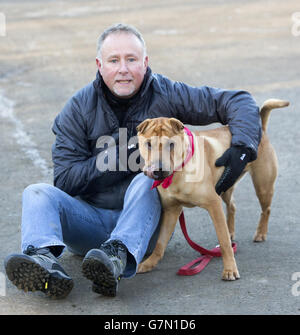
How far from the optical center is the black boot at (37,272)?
3371 mm

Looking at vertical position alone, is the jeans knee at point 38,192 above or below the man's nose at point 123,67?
below

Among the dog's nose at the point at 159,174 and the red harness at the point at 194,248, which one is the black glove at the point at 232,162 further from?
the dog's nose at the point at 159,174

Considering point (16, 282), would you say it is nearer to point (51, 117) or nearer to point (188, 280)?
point (188, 280)

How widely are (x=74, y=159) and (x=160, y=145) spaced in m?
0.65

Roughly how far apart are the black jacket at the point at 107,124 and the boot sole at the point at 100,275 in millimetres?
704

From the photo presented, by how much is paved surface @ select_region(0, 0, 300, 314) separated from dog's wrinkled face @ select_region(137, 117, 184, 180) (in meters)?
0.72

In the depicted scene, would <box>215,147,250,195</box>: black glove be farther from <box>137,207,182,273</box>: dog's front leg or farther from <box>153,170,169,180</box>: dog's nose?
<box>153,170,169,180</box>: dog's nose

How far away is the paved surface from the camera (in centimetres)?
376

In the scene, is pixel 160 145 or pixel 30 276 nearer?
pixel 30 276

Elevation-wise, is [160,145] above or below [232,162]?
above

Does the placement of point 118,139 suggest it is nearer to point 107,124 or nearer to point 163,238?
point 107,124

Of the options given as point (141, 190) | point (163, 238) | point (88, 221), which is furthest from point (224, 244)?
point (88, 221)

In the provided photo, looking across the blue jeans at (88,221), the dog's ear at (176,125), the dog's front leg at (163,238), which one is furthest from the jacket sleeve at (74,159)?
the dog's ear at (176,125)

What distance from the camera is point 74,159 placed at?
13.6 ft
